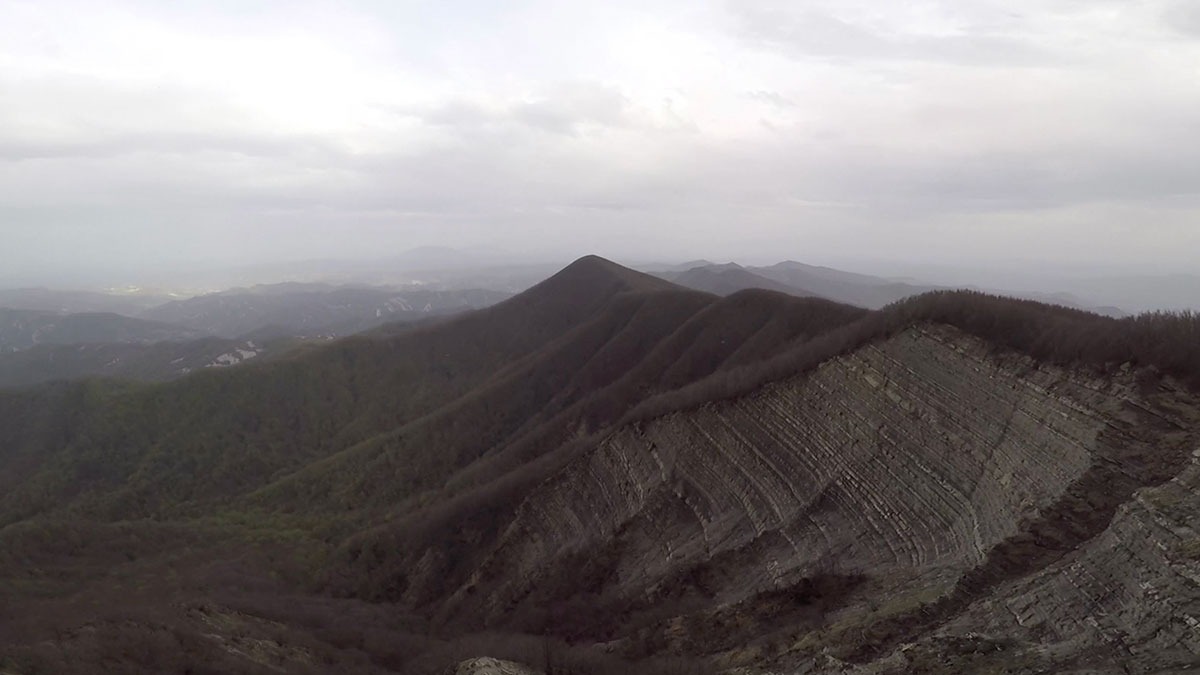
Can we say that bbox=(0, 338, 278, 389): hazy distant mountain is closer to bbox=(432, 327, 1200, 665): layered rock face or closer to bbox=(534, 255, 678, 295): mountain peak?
bbox=(534, 255, 678, 295): mountain peak

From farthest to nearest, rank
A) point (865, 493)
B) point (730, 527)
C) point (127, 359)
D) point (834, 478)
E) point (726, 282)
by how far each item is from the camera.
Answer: point (726, 282) < point (127, 359) < point (730, 527) < point (834, 478) < point (865, 493)

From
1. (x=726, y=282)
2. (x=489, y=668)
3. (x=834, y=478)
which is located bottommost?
(x=489, y=668)

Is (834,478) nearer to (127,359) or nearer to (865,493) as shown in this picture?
(865,493)

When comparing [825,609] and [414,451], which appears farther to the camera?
[414,451]

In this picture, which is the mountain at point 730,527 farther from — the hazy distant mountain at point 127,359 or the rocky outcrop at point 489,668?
the hazy distant mountain at point 127,359

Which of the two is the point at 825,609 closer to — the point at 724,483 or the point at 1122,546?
the point at 1122,546

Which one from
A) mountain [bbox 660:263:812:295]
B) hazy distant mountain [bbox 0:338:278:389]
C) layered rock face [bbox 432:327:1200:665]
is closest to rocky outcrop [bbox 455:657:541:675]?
layered rock face [bbox 432:327:1200:665]

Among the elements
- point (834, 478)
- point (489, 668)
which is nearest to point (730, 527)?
point (834, 478)

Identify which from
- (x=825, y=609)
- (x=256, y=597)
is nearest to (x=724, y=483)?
(x=825, y=609)
